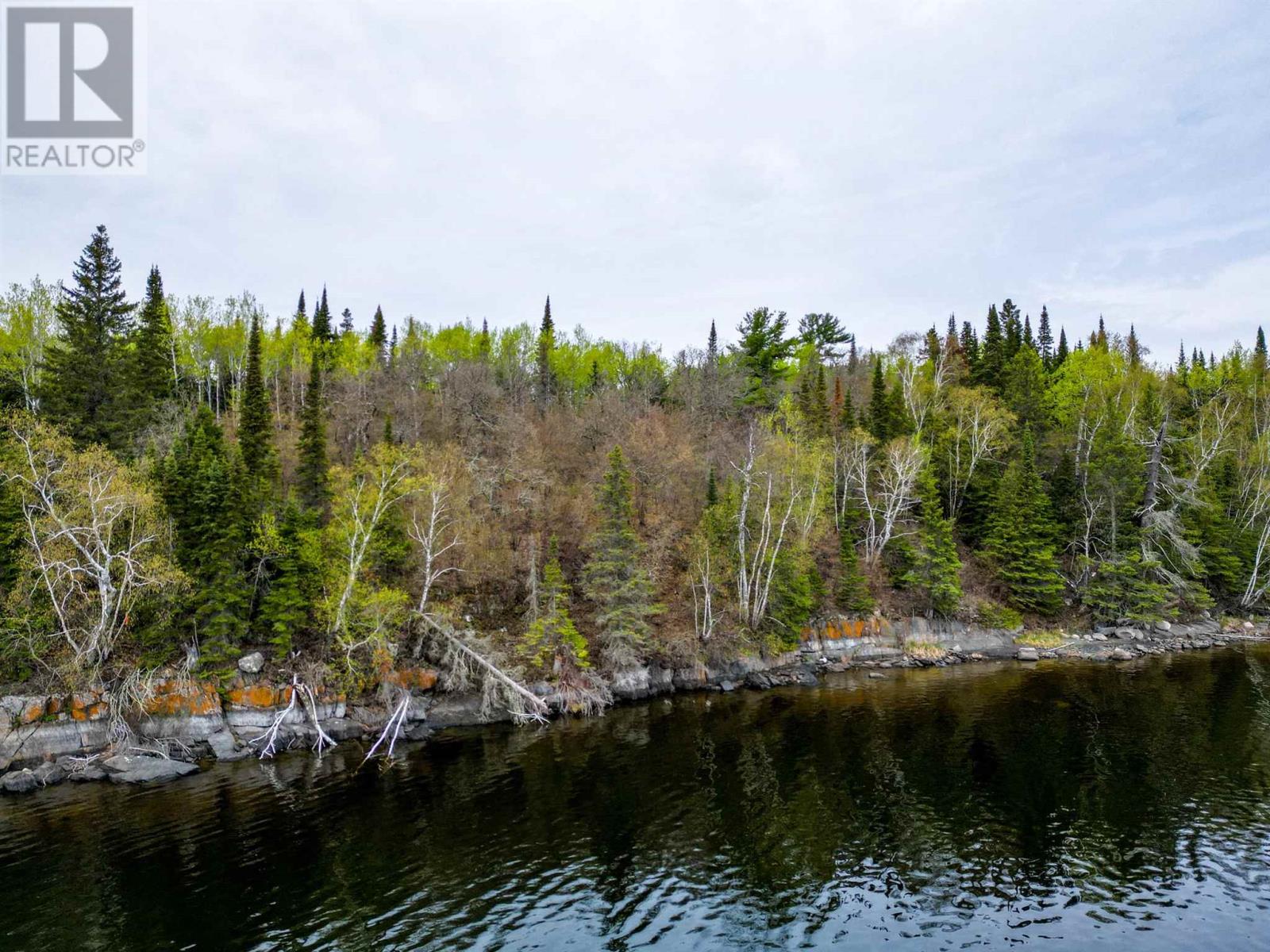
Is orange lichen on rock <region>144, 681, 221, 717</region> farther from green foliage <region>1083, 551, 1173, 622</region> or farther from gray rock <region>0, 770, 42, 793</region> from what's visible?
green foliage <region>1083, 551, 1173, 622</region>

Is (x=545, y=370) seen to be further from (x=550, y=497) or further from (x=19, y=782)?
(x=19, y=782)

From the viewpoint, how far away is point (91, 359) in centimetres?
4638

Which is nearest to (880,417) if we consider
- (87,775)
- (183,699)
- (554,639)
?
(554,639)

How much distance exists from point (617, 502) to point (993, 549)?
38214 millimetres

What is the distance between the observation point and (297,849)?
22391mm

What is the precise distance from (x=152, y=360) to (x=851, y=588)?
6509 cm

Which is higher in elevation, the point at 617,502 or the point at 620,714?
the point at 617,502

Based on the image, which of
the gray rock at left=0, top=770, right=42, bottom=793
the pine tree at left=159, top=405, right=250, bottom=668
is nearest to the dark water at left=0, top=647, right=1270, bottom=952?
the gray rock at left=0, top=770, right=42, bottom=793

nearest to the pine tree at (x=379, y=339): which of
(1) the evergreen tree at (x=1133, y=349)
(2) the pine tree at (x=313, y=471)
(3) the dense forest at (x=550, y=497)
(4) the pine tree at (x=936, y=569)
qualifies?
(3) the dense forest at (x=550, y=497)

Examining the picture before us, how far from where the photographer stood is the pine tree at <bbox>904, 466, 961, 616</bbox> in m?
55.1

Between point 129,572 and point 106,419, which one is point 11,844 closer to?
point 129,572

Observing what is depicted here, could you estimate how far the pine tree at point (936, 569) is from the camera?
5506cm

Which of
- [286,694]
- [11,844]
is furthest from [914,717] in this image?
[11,844]

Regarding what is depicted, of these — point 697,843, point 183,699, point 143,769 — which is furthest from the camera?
point 183,699
